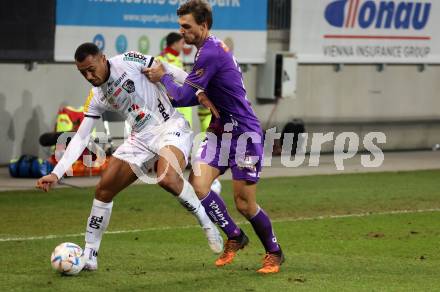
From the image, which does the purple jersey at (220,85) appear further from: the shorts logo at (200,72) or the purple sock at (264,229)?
the purple sock at (264,229)

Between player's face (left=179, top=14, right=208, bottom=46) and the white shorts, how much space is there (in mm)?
875

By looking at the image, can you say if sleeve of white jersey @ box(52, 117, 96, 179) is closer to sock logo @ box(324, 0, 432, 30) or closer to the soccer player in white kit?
the soccer player in white kit

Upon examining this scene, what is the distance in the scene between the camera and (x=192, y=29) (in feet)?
30.3

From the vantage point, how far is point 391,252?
11102 millimetres

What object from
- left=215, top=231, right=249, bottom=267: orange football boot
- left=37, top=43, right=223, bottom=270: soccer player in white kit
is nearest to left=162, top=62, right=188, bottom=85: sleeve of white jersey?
left=37, top=43, right=223, bottom=270: soccer player in white kit

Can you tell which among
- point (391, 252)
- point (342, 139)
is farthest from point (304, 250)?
point (342, 139)

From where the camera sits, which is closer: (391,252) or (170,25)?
(391,252)

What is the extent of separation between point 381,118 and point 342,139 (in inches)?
42.0

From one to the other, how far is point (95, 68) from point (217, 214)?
1673 millimetres

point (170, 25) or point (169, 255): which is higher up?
point (170, 25)

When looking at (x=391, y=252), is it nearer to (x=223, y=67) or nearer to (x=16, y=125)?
(x=223, y=67)

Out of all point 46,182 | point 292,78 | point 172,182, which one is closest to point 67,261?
point 46,182

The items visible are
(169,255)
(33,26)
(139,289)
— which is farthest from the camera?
(33,26)

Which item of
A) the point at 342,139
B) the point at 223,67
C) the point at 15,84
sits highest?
the point at 223,67
